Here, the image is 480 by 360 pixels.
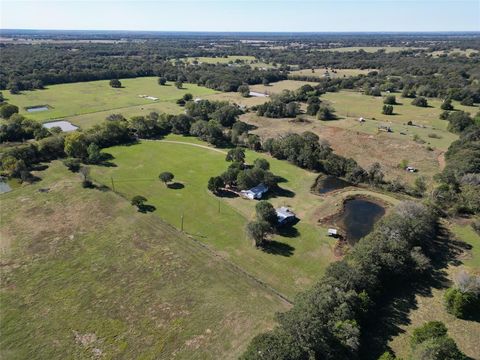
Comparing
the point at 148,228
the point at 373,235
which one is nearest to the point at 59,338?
the point at 148,228

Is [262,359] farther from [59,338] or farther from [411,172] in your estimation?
[411,172]

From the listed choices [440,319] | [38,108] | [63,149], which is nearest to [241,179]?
[440,319]

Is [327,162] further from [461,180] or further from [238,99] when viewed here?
[238,99]

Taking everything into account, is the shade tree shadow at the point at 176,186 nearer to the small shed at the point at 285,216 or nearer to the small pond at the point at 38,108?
the small shed at the point at 285,216

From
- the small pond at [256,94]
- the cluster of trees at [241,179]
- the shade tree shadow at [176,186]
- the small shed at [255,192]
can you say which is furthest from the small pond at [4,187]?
the small pond at [256,94]

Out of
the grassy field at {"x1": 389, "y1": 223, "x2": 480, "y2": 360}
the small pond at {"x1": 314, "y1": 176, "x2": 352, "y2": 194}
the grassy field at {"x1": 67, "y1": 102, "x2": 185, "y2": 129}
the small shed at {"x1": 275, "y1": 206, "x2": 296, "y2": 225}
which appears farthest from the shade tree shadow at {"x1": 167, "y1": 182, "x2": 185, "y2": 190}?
the grassy field at {"x1": 67, "y1": 102, "x2": 185, "y2": 129}

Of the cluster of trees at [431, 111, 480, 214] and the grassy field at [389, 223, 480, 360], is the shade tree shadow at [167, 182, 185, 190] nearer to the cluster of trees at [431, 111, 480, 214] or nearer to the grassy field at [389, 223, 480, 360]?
the grassy field at [389, 223, 480, 360]
